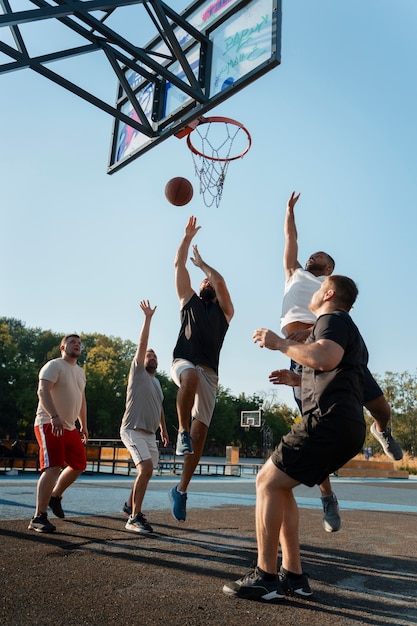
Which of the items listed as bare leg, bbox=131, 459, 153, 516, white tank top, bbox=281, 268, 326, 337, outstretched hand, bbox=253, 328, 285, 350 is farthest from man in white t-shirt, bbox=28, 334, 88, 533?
outstretched hand, bbox=253, 328, 285, 350

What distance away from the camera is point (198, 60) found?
766cm

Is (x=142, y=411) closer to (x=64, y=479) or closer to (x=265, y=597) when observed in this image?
(x=64, y=479)

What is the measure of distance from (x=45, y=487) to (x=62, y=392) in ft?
3.39

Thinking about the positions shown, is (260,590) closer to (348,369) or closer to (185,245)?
(348,369)

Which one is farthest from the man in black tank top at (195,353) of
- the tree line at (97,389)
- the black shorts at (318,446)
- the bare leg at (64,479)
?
the tree line at (97,389)

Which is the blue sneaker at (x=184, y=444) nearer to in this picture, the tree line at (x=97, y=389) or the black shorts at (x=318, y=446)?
the black shorts at (x=318, y=446)

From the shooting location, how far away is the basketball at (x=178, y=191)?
769cm

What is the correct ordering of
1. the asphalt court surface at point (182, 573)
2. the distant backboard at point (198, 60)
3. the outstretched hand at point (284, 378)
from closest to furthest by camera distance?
1. the asphalt court surface at point (182, 573)
2. the outstretched hand at point (284, 378)
3. the distant backboard at point (198, 60)

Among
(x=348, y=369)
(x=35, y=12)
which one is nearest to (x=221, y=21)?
(x=35, y=12)

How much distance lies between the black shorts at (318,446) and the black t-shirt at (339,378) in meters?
0.06

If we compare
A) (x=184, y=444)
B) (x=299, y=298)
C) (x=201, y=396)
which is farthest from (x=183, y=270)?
(x=184, y=444)

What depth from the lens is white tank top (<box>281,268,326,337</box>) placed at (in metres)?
4.89

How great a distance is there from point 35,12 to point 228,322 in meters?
4.10

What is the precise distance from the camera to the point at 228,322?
588 centimetres
